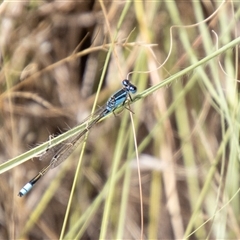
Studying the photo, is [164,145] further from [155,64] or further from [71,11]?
[71,11]

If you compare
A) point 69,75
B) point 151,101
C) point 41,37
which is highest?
point 41,37

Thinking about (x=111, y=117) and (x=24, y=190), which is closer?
(x=24, y=190)

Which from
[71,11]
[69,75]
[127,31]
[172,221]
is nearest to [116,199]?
[172,221]

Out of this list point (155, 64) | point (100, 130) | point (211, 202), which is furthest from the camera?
Result: point (100, 130)

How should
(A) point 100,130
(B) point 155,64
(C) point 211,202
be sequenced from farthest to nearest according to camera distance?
(A) point 100,130, (C) point 211,202, (B) point 155,64

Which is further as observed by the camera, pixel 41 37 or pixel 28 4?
pixel 41 37

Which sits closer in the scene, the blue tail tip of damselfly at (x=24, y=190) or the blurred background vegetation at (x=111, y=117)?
the blue tail tip of damselfly at (x=24, y=190)

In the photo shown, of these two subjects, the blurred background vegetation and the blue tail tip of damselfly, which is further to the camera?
the blurred background vegetation

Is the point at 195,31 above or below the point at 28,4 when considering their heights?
below
